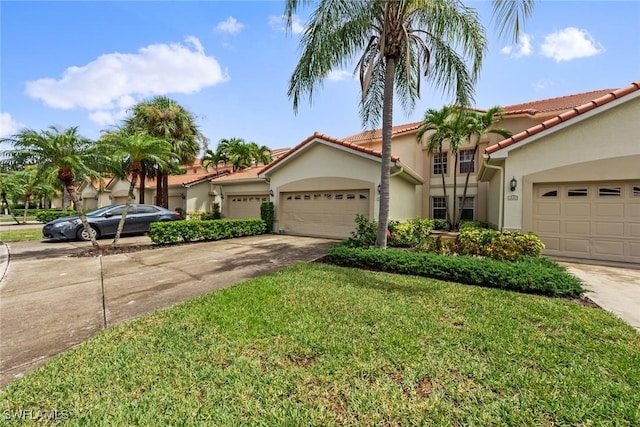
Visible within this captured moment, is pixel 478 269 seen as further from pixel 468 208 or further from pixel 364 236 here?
pixel 468 208

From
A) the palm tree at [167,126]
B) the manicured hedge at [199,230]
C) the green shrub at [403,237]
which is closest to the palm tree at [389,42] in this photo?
the green shrub at [403,237]

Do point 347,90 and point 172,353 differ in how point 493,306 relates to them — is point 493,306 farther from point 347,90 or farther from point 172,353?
point 347,90

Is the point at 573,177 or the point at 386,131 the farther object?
the point at 573,177

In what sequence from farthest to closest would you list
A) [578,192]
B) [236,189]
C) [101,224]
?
1. [236,189]
2. [101,224]
3. [578,192]

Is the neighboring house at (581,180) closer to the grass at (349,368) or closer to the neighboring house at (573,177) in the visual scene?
the neighboring house at (573,177)

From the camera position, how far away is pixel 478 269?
6.12 meters

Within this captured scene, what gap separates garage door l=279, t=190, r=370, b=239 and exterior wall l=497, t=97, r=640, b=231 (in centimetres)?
576

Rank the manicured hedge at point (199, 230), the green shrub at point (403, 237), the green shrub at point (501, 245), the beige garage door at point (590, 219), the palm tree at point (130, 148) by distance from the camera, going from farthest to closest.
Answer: the manicured hedge at point (199, 230)
the green shrub at point (403, 237)
the palm tree at point (130, 148)
the beige garage door at point (590, 219)
the green shrub at point (501, 245)

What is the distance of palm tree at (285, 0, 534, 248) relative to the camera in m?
7.14

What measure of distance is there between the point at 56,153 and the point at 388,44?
1107 centimetres

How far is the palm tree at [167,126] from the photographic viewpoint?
19078 mm

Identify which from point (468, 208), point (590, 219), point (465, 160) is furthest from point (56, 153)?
point (468, 208)

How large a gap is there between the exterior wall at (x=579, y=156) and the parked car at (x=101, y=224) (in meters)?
16.5

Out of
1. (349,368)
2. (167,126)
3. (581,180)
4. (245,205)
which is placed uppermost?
(167,126)
